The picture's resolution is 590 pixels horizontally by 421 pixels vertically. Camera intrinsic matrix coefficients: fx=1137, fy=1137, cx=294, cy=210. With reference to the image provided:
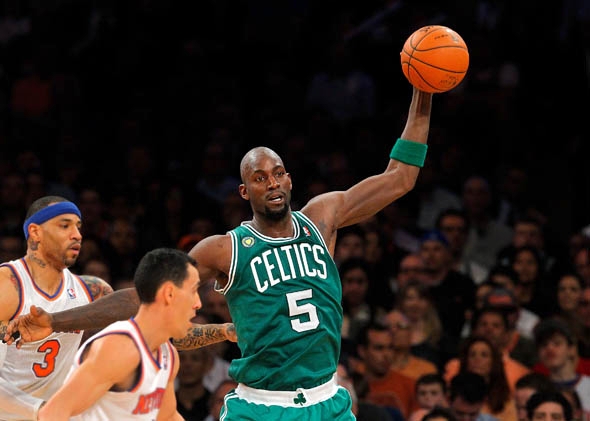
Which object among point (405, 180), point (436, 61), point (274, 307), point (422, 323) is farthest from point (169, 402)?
point (422, 323)

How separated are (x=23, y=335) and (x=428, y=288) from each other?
207 inches

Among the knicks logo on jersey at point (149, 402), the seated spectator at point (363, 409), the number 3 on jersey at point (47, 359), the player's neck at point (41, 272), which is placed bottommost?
the seated spectator at point (363, 409)

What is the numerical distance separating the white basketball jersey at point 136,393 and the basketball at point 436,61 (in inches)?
93.3

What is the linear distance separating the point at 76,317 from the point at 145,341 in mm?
1092

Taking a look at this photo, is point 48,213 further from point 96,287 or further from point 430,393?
point 430,393

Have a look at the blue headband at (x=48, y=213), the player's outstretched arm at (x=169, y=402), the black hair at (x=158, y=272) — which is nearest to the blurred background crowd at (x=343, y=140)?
the blue headband at (x=48, y=213)

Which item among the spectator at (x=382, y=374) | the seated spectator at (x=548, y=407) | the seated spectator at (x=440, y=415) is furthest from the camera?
the spectator at (x=382, y=374)

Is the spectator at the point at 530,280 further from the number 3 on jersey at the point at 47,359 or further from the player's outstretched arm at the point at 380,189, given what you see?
the number 3 on jersey at the point at 47,359

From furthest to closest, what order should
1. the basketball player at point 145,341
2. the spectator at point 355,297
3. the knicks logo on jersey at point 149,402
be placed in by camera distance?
1. the spectator at point 355,297
2. the knicks logo on jersey at point 149,402
3. the basketball player at point 145,341

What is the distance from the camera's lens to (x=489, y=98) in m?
12.7

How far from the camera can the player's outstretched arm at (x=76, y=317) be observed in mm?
5738

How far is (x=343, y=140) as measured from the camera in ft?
42.1

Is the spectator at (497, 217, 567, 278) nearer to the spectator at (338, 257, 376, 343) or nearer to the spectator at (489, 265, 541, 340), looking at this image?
the spectator at (489, 265, 541, 340)

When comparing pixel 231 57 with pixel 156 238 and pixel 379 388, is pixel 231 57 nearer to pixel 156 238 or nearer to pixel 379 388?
pixel 156 238
